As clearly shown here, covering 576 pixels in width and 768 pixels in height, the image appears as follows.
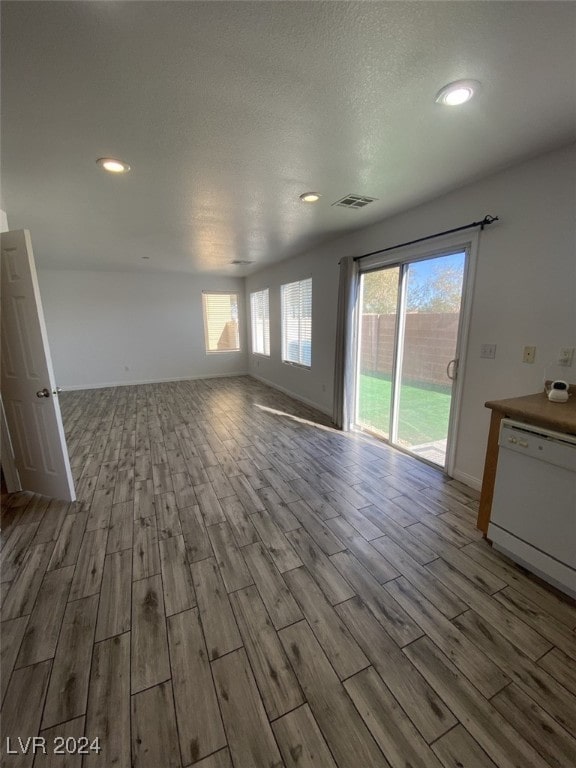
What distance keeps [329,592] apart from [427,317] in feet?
Answer: 8.21

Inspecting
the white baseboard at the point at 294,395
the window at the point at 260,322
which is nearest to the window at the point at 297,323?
the white baseboard at the point at 294,395

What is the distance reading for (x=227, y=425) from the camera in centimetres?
420

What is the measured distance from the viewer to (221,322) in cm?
747

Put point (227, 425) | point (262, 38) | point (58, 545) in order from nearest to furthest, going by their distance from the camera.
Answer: point (262, 38) → point (58, 545) → point (227, 425)

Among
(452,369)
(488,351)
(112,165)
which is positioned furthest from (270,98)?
(452,369)

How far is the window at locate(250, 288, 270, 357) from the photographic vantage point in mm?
6551

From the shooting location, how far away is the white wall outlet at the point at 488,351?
7.64 ft

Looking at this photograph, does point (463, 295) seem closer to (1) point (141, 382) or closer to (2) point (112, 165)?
(2) point (112, 165)

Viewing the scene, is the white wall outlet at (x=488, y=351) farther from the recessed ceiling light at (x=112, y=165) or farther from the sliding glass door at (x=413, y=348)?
the recessed ceiling light at (x=112, y=165)

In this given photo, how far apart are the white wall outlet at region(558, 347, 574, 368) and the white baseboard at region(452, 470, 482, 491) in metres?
1.13

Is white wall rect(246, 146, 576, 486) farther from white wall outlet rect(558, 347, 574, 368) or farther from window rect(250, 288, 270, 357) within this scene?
window rect(250, 288, 270, 357)

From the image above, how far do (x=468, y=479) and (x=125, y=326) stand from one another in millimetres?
6786

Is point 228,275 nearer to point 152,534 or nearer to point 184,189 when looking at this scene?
point 184,189

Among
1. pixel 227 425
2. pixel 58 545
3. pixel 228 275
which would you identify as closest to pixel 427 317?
pixel 227 425
